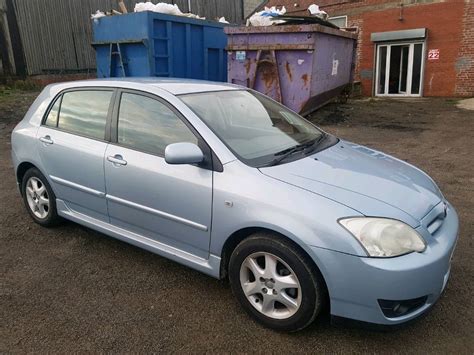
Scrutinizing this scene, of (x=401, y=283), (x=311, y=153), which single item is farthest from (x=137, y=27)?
(x=401, y=283)

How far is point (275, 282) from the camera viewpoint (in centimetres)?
262

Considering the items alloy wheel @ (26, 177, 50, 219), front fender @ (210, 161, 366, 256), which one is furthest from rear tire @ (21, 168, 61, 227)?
front fender @ (210, 161, 366, 256)

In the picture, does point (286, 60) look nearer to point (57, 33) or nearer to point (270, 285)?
point (270, 285)

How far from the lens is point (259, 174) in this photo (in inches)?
108

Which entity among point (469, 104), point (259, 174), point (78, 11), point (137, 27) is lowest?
point (469, 104)

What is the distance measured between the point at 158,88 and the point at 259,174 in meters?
1.18

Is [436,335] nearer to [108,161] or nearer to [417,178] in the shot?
[417,178]

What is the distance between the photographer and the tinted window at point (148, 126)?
313 cm

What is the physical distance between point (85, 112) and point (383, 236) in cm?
275

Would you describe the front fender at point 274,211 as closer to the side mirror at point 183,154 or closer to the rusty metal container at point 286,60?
the side mirror at point 183,154

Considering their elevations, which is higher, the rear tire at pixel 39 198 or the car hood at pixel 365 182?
the car hood at pixel 365 182

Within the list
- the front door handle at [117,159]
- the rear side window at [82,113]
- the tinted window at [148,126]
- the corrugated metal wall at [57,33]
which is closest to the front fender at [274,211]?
the tinted window at [148,126]

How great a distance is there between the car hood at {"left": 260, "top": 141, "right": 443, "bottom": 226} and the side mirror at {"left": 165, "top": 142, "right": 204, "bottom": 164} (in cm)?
46

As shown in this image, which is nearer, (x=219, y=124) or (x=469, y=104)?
(x=219, y=124)
